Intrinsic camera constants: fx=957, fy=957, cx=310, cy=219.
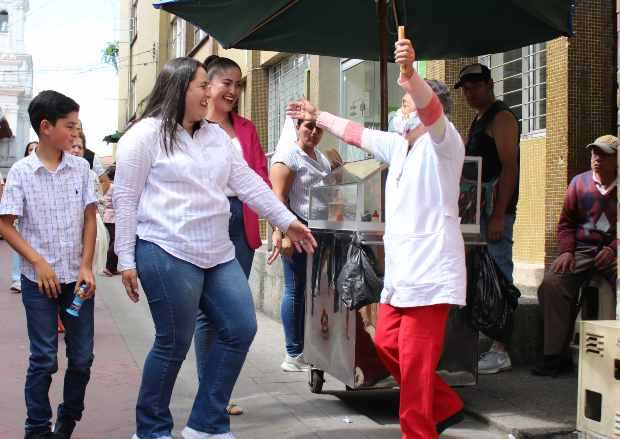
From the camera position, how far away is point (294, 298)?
6.72 metres

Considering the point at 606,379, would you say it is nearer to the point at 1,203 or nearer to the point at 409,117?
the point at 409,117

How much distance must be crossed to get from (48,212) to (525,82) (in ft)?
17.4

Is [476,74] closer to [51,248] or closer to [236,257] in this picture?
[236,257]

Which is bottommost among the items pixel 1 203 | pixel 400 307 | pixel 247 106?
pixel 400 307

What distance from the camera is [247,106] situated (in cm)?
1678

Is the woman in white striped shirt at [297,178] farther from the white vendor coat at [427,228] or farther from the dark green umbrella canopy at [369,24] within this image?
the white vendor coat at [427,228]

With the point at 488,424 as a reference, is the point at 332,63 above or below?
above

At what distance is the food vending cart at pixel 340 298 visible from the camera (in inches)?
211

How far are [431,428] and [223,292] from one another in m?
1.15

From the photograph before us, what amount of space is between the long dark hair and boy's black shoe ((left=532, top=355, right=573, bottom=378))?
133 inches

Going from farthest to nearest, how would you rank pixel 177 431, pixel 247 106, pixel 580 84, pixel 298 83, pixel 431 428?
1. pixel 247 106
2. pixel 298 83
3. pixel 580 84
4. pixel 177 431
5. pixel 431 428

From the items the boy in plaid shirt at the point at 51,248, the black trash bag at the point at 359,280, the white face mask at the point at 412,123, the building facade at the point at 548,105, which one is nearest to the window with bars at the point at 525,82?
the building facade at the point at 548,105

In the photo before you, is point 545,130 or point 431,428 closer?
point 431,428

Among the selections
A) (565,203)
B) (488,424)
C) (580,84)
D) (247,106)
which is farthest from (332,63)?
(488,424)
